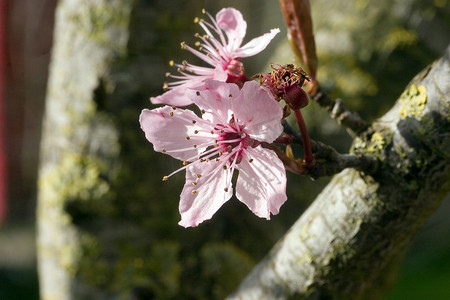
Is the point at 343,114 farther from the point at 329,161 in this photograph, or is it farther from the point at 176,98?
the point at 176,98

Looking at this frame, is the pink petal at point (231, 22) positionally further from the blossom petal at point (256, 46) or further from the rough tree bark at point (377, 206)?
the rough tree bark at point (377, 206)

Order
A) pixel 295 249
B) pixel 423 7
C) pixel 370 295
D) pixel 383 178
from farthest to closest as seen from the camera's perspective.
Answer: pixel 423 7, pixel 370 295, pixel 295 249, pixel 383 178

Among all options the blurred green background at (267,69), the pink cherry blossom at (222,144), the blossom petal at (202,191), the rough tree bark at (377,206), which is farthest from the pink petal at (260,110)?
the blurred green background at (267,69)

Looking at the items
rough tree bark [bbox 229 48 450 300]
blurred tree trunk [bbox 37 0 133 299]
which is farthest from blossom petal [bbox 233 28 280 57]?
blurred tree trunk [bbox 37 0 133 299]

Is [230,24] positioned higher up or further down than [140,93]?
further down

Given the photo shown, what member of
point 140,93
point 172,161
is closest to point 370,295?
point 172,161

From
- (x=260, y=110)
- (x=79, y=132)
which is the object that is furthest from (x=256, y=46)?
(x=79, y=132)

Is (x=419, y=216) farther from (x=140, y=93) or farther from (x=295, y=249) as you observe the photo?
(x=140, y=93)
